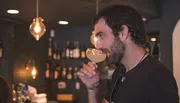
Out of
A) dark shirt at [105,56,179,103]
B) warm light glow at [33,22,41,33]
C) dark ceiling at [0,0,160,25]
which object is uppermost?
dark ceiling at [0,0,160,25]

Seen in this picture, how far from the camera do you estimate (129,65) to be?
159cm

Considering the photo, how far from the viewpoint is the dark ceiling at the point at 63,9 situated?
13.5 ft

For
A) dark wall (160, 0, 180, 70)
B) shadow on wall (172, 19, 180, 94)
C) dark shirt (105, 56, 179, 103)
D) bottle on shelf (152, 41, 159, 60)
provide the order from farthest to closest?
bottle on shelf (152, 41, 159, 60) → dark wall (160, 0, 180, 70) → shadow on wall (172, 19, 180, 94) → dark shirt (105, 56, 179, 103)

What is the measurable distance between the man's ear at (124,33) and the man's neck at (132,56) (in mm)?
59

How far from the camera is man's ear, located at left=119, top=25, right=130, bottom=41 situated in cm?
159

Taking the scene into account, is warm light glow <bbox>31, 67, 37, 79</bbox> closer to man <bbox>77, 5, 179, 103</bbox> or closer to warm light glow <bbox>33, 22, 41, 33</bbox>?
Result: warm light glow <bbox>33, 22, 41, 33</bbox>

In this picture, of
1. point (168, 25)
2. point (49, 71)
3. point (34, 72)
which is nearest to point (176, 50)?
point (168, 25)

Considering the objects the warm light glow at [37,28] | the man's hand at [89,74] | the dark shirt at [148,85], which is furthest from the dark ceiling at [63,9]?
the dark shirt at [148,85]

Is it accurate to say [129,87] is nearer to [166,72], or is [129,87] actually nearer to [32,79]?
[166,72]

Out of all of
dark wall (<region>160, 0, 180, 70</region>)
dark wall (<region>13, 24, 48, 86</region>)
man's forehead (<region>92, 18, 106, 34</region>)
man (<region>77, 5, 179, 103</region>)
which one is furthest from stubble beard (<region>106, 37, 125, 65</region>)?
dark wall (<region>13, 24, 48, 86</region>)

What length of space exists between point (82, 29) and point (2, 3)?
106 inches

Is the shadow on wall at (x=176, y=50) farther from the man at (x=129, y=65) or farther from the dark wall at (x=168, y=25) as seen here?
the man at (x=129, y=65)

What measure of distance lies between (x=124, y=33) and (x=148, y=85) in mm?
309

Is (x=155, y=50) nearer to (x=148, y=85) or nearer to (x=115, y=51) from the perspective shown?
(x=115, y=51)
